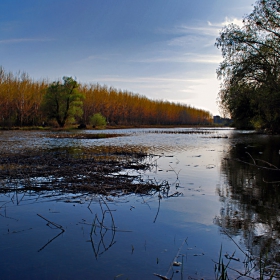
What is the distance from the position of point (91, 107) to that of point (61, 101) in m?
28.2

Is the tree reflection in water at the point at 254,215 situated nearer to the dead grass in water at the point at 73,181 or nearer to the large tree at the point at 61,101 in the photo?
the dead grass in water at the point at 73,181

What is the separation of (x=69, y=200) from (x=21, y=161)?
7.58 metres

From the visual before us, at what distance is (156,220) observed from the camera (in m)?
6.57

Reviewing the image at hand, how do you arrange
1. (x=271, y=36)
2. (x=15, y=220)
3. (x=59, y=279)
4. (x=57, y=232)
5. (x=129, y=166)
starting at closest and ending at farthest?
1. (x=59, y=279)
2. (x=57, y=232)
3. (x=15, y=220)
4. (x=129, y=166)
5. (x=271, y=36)

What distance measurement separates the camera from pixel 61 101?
69438mm

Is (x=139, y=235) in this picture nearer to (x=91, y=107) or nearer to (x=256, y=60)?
(x=256, y=60)

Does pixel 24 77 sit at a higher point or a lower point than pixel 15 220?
higher

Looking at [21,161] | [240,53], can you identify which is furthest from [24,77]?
[21,161]

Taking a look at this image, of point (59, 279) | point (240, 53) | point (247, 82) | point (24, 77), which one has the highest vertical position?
point (24, 77)

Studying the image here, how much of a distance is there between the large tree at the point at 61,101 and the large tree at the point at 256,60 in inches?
1871

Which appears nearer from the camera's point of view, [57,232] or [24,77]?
[57,232]

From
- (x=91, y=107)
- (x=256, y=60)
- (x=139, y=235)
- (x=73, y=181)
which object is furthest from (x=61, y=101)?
(x=139, y=235)

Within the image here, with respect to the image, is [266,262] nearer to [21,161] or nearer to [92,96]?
[21,161]

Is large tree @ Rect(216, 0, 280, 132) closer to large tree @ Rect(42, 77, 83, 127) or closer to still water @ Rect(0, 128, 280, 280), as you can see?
still water @ Rect(0, 128, 280, 280)
